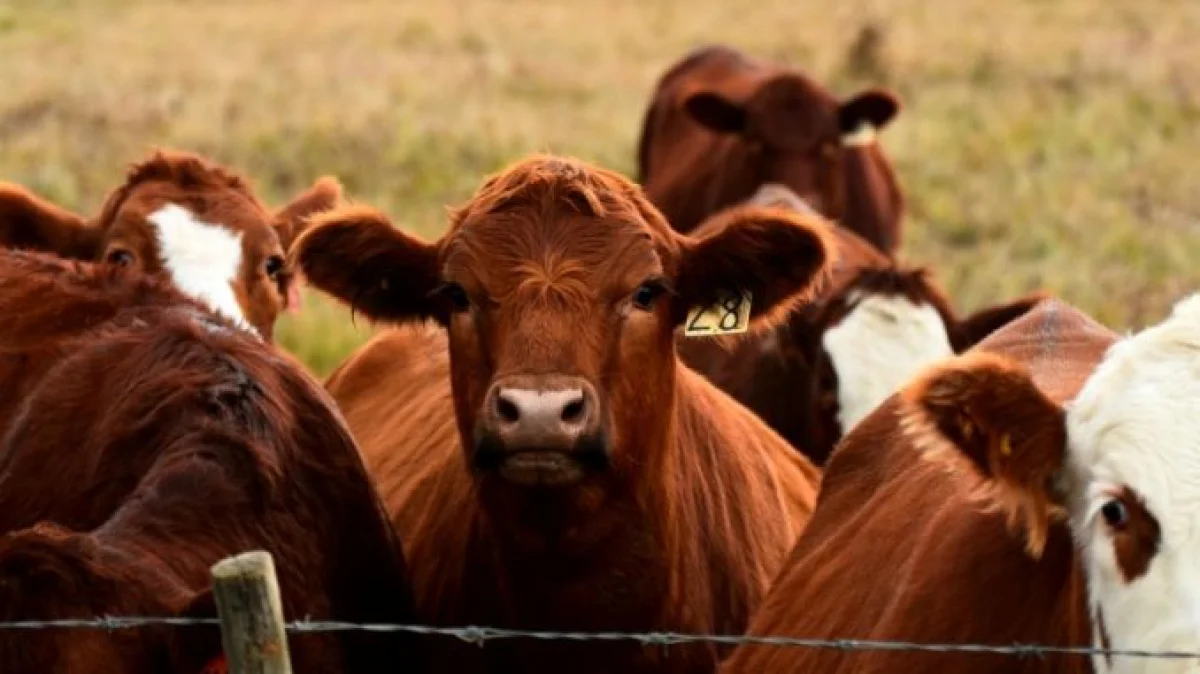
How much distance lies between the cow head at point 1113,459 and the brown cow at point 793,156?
7.92 m

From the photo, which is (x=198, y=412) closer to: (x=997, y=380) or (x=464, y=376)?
(x=464, y=376)

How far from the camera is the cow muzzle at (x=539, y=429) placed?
5.16 m

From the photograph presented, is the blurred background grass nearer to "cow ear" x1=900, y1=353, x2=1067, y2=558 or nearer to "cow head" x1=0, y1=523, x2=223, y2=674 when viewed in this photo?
"cow head" x1=0, y1=523, x2=223, y2=674

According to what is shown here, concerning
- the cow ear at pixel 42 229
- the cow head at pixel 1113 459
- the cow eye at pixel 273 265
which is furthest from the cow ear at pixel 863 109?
the cow head at pixel 1113 459

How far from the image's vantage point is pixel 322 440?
5.73m

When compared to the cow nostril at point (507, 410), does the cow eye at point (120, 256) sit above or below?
below

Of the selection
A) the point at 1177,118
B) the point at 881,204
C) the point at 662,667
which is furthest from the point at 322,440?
the point at 1177,118

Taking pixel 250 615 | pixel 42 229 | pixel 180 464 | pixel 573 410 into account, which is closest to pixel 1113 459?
pixel 573 410

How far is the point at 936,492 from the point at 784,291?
2.90 feet

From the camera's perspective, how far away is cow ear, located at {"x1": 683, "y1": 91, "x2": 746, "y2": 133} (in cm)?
1310

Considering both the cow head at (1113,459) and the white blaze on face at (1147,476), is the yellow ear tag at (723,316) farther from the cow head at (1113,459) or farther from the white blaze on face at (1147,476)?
the white blaze on face at (1147,476)

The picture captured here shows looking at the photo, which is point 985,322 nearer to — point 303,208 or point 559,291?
point 303,208

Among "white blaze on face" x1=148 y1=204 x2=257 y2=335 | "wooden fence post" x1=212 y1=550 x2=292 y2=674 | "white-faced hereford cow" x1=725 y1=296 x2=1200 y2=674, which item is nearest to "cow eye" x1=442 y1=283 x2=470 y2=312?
"white-faced hereford cow" x1=725 y1=296 x2=1200 y2=674

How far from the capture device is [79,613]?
4418 mm
